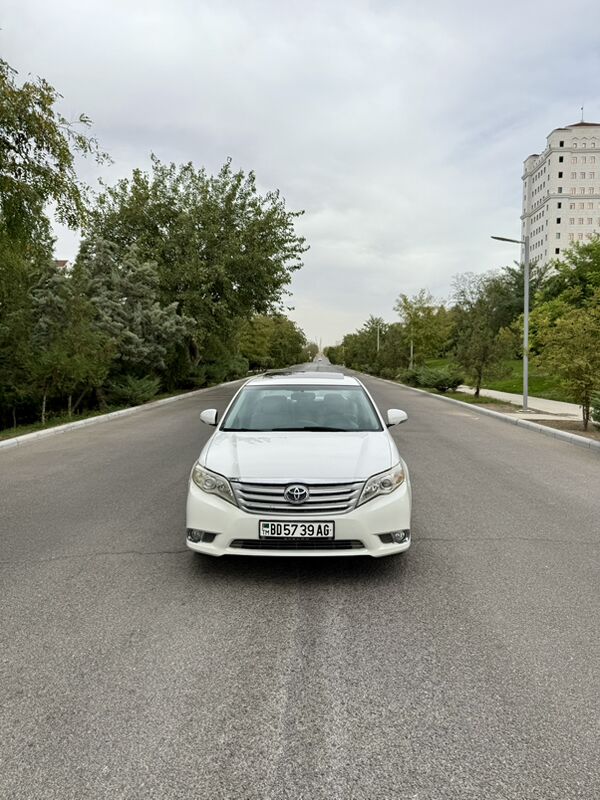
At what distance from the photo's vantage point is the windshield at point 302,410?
16.1ft

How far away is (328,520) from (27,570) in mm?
2394

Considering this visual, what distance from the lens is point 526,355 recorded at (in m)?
16.9

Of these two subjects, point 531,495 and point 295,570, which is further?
point 531,495

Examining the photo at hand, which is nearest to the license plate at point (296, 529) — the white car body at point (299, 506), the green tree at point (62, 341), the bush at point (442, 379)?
the white car body at point (299, 506)

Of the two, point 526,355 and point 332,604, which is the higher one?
point 526,355

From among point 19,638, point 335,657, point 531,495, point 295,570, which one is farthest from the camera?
point 531,495

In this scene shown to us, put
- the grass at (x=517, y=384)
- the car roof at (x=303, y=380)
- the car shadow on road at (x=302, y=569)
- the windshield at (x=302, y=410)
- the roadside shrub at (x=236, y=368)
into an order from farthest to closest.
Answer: the roadside shrub at (x=236, y=368) < the grass at (x=517, y=384) < the car roof at (x=303, y=380) < the windshield at (x=302, y=410) < the car shadow on road at (x=302, y=569)

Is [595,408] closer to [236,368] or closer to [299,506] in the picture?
[299,506]

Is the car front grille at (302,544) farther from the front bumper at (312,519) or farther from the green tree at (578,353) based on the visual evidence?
the green tree at (578,353)

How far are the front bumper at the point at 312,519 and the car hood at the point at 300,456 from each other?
240 mm

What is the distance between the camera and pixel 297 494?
3658 millimetres

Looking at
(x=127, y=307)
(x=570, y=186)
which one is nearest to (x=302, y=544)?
(x=127, y=307)

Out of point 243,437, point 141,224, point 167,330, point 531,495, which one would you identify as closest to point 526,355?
point 531,495

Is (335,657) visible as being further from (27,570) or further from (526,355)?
(526,355)
